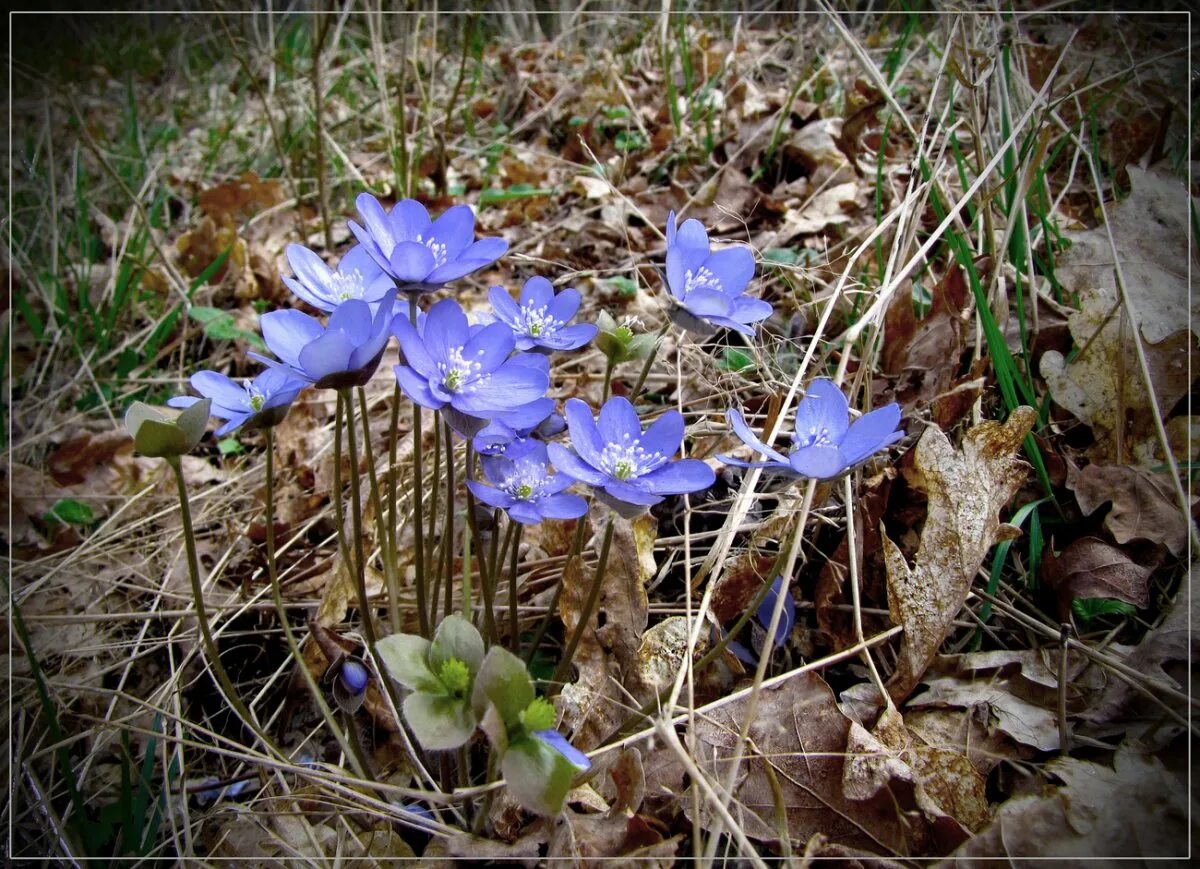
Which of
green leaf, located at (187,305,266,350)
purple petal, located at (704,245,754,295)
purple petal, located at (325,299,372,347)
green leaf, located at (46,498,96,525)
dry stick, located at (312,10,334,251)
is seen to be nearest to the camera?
purple petal, located at (325,299,372,347)

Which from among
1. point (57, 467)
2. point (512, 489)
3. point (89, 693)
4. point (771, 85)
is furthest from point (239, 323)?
Result: point (771, 85)

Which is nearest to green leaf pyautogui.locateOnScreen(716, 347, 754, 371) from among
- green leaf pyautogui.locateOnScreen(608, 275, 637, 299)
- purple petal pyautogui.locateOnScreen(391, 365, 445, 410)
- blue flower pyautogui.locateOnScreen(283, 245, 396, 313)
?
green leaf pyautogui.locateOnScreen(608, 275, 637, 299)

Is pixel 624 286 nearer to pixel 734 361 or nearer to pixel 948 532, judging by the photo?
pixel 734 361

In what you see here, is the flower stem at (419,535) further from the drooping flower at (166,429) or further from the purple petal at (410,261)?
the drooping flower at (166,429)

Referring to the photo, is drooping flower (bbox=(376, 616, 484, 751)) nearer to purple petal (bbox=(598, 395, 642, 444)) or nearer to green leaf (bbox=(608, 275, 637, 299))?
purple petal (bbox=(598, 395, 642, 444))

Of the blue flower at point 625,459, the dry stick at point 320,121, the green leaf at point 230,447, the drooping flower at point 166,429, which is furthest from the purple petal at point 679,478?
the dry stick at point 320,121

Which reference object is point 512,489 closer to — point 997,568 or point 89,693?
point 997,568
